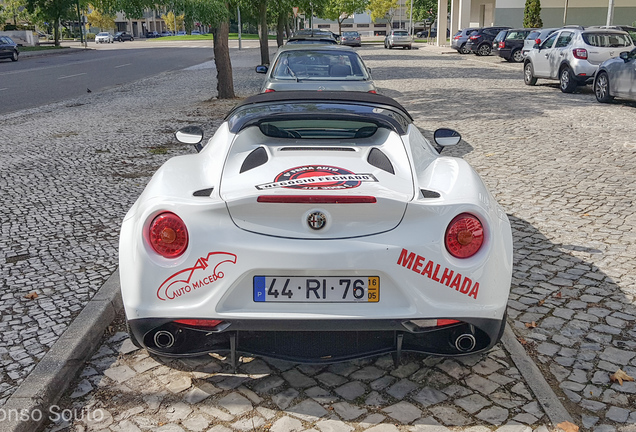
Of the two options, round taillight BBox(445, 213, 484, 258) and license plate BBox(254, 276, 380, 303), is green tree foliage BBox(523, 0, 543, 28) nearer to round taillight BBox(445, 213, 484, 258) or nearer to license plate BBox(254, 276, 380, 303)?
round taillight BBox(445, 213, 484, 258)

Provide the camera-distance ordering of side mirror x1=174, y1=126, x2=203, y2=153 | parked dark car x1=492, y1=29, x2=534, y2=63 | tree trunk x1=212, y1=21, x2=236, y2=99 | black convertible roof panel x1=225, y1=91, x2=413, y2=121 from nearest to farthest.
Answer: black convertible roof panel x1=225, y1=91, x2=413, y2=121 < side mirror x1=174, y1=126, x2=203, y2=153 < tree trunk x1=212, y1=21, x2=236, y2=99 < parked dark car x1=492, y1=29, x2=534, y2=63

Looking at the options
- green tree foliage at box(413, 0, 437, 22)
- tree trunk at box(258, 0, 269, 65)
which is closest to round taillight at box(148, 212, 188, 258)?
tree trunk at box(258, 0, 269, 65)

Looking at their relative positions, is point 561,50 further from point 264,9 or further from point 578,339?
point 578,339

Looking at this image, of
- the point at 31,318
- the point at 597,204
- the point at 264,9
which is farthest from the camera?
the point at 264,9

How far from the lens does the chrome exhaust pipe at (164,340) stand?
10.3 feet

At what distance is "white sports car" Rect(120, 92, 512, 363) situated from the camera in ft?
9.55

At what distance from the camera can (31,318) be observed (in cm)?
407

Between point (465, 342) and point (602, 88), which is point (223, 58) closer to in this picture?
point (602, 88)

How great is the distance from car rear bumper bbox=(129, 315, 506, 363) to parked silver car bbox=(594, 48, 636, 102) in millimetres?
12292

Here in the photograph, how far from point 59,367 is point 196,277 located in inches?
38.9

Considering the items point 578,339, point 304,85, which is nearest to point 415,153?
point 578,339

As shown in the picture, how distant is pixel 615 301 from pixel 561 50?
14.8m

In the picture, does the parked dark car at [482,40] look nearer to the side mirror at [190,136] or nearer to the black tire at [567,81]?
the black tire at [567,81]

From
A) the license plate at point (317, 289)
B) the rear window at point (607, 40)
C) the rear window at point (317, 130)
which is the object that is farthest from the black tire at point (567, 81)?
the license plate at point (317, 289)
